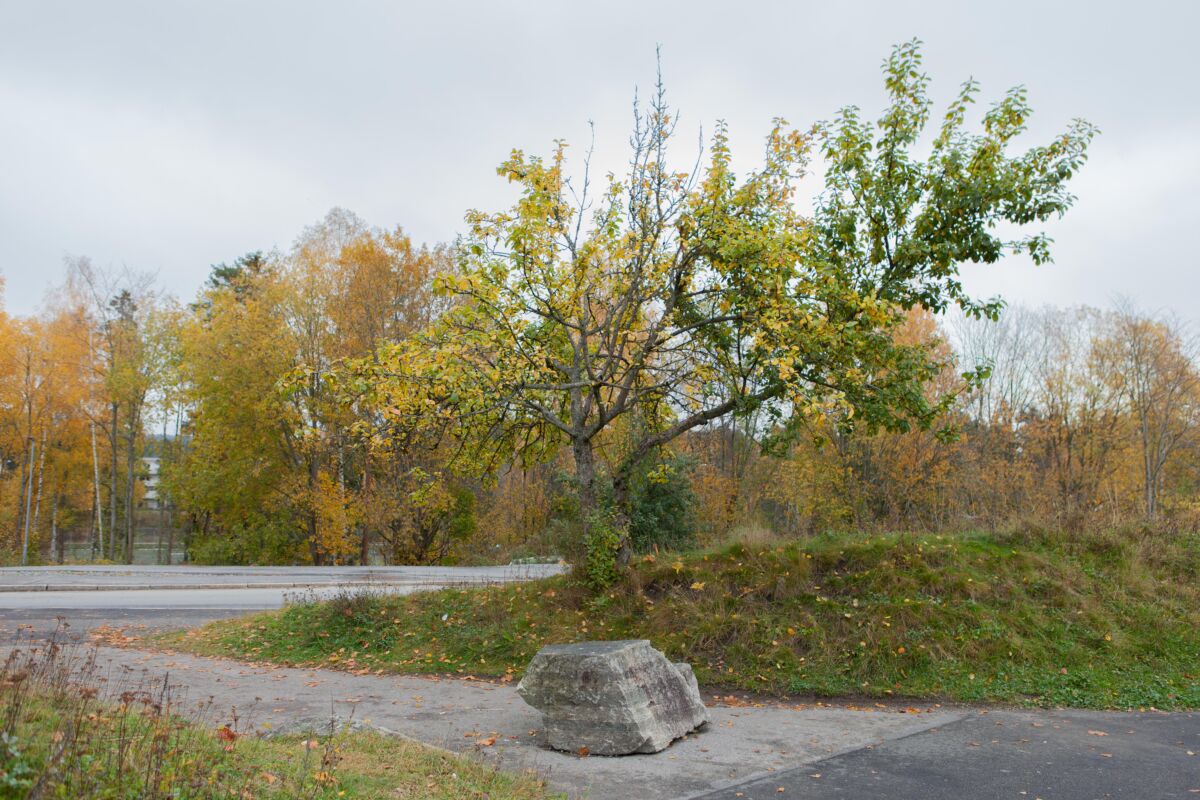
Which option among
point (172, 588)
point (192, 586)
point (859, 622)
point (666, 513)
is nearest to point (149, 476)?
point (192, 586)

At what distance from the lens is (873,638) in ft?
31.7

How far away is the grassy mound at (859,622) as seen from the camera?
924 centimetres

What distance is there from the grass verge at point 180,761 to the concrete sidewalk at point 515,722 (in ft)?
2.14

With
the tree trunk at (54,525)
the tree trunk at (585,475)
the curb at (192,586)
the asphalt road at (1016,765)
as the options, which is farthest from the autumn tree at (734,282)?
the tree trunk at (54,525)

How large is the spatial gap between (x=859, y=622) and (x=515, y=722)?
4535 mm

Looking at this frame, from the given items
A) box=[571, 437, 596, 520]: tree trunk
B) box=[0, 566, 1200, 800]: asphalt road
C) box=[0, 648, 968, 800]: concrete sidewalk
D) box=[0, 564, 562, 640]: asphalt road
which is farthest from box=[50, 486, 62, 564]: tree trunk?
box=[571, 437, 596, 520]: tree trunk

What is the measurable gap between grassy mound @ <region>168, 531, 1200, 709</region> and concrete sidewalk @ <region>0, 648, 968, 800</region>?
91 centimetres

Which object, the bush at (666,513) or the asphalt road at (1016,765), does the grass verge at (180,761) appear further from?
the bush at (666,513)

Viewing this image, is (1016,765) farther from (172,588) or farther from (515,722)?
(172,588)

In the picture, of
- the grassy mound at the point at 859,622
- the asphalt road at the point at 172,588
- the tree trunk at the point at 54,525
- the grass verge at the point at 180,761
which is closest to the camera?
the grass verge at the point at 180,761

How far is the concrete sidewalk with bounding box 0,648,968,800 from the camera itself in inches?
242

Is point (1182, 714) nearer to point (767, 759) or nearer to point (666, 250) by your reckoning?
point (767, 759)

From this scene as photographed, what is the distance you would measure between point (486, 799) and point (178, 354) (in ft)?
105

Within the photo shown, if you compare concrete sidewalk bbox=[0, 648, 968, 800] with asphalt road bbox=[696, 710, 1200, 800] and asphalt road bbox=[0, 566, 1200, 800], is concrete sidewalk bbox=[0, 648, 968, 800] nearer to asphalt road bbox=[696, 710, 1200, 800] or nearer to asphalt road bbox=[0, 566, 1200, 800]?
asphalt road bbox=[0, 566, 1200, 800]
